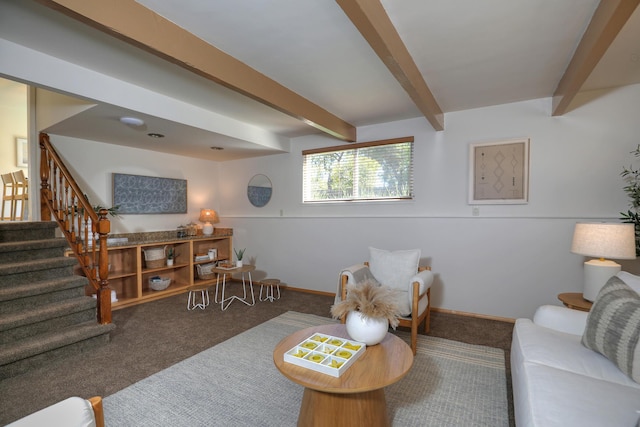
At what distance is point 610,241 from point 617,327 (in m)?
1.05

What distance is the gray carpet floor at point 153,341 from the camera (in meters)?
2.03

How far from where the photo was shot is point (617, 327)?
1471 millimetres

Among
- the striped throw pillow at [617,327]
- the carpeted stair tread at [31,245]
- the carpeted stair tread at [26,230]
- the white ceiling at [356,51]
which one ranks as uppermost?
the white ceiling at [356,51]

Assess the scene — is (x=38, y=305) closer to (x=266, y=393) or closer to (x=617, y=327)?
(x=266, y=393)

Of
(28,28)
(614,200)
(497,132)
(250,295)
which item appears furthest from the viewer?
(250,295)

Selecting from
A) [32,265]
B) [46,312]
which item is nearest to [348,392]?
[46,312]

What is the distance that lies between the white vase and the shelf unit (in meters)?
3.23

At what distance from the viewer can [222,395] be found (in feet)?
6.46

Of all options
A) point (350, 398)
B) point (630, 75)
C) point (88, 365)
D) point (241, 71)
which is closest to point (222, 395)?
point (350, 398)

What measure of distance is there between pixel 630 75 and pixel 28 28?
14.8 feet

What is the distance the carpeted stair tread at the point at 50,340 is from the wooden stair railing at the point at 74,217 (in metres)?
0.17

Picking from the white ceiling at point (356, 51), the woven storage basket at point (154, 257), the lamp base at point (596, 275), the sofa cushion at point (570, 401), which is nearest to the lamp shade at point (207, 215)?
the woven storage basket at point (154, 257)

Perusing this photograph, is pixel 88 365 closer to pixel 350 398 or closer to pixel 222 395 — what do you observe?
pixel 222 395

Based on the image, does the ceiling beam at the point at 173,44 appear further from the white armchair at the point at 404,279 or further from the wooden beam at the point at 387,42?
the white armchair at the point at 404,279
